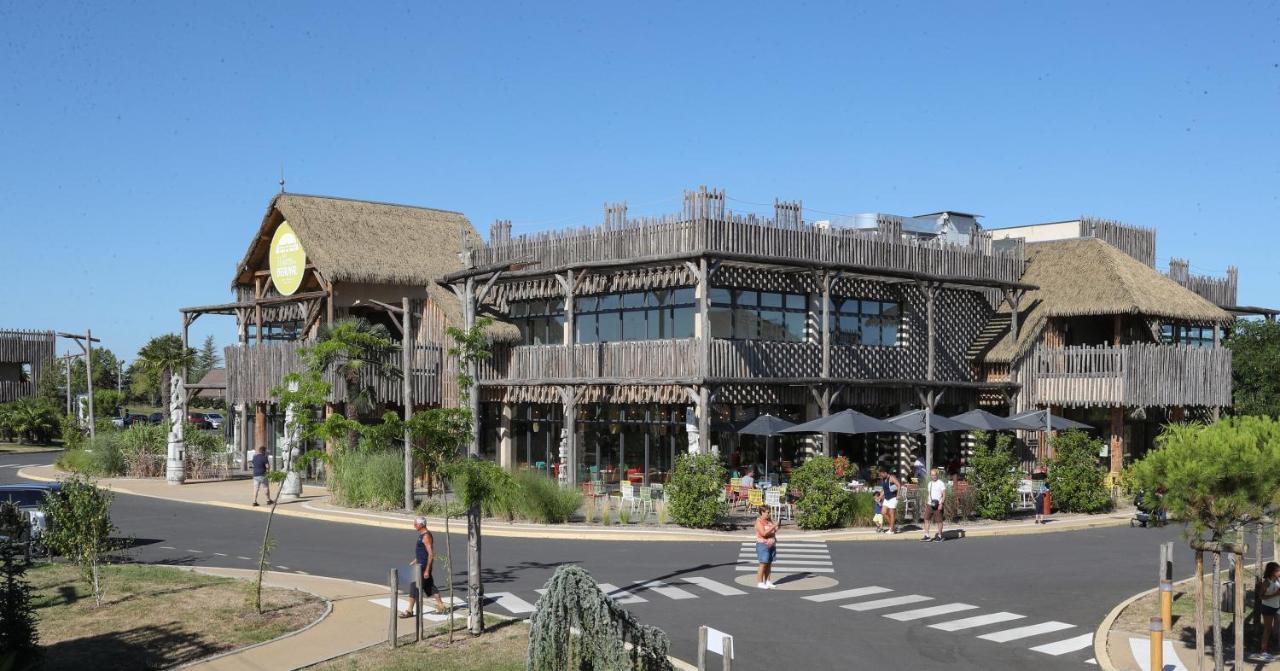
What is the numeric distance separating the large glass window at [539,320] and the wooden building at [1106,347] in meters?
13.3

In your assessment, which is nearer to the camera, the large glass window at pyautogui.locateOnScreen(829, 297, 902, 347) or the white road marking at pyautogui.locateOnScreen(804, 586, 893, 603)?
the white road marking at pyautogui.locateOnScreen(804, 586, 893, 603)

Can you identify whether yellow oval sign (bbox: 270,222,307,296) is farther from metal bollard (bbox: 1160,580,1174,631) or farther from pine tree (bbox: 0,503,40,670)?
metal bollard (bbox: 1160,580,1174,631)

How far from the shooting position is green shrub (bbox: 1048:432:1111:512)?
3028 cm

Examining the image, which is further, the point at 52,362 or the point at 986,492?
the point at 52,362

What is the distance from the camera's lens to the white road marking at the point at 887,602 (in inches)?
685

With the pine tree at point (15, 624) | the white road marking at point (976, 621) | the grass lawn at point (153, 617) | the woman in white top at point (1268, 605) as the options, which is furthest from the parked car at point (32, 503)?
the woman in white top at point (1268, 605)

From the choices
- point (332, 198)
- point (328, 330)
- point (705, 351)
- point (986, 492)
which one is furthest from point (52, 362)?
point (986, 492)

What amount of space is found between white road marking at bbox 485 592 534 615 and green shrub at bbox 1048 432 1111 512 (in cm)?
1748

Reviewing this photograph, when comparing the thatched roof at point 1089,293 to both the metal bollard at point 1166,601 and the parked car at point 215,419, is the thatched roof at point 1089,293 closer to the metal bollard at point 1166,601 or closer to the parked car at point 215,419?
the metal bollard at point 1166,601

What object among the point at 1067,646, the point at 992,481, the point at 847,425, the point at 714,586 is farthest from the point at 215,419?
the point at 1067,646

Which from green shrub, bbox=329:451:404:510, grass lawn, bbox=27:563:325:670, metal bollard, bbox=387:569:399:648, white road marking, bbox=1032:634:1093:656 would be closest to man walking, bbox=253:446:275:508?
green shrub, bbox=329:451:404:510

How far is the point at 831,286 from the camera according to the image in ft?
107

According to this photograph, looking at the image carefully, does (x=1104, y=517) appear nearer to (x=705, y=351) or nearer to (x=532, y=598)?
(x=705, y=351)

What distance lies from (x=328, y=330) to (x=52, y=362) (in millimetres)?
38826
